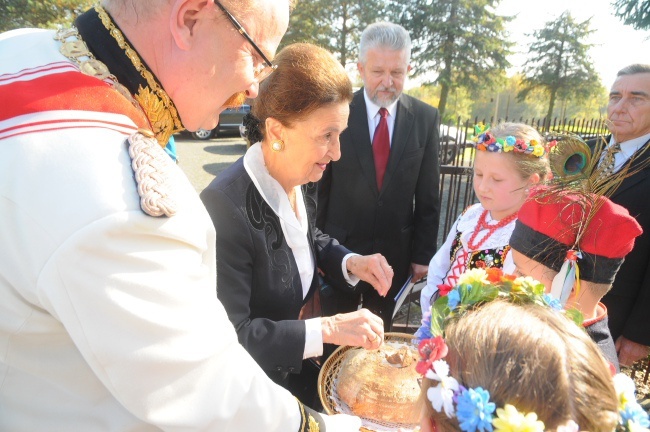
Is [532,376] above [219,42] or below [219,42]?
below

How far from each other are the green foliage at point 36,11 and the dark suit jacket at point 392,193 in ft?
37.3

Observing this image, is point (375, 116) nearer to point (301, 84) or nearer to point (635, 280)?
point (301, 84)

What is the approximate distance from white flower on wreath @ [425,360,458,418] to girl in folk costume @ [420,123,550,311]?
1547 mm

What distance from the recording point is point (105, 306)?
33.4 inches

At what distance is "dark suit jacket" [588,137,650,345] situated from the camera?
9.29ft

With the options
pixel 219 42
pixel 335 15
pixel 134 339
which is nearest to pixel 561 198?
pixel 219 42

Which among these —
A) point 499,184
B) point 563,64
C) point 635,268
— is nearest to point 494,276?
point 499,184

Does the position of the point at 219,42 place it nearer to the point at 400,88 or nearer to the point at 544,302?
the point at 544,302

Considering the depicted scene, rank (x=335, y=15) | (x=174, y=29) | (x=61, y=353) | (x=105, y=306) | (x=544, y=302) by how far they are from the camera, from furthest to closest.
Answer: (x=335, y=15) → (x=544, y=302) → (x=174, y=29) → (x=61, y=353) → (x=105, y=306)

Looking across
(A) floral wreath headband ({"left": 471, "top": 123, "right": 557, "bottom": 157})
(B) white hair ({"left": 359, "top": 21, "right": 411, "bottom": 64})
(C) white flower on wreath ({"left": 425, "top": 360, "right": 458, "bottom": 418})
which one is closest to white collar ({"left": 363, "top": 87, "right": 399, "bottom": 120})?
(B) white hair ({"left": 359, "top": 21, "right": 411, "bottom": 64})

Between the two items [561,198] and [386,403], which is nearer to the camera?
[386,403]

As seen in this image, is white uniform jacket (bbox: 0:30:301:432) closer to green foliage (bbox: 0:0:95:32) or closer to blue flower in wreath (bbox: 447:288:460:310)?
blue flower in wreath (bbox: 447:288:460:310)

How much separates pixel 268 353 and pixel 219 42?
1.17m

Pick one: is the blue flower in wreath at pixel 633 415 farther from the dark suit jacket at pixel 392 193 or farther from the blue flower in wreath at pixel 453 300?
the dark suit jacket at pixel 392 193
